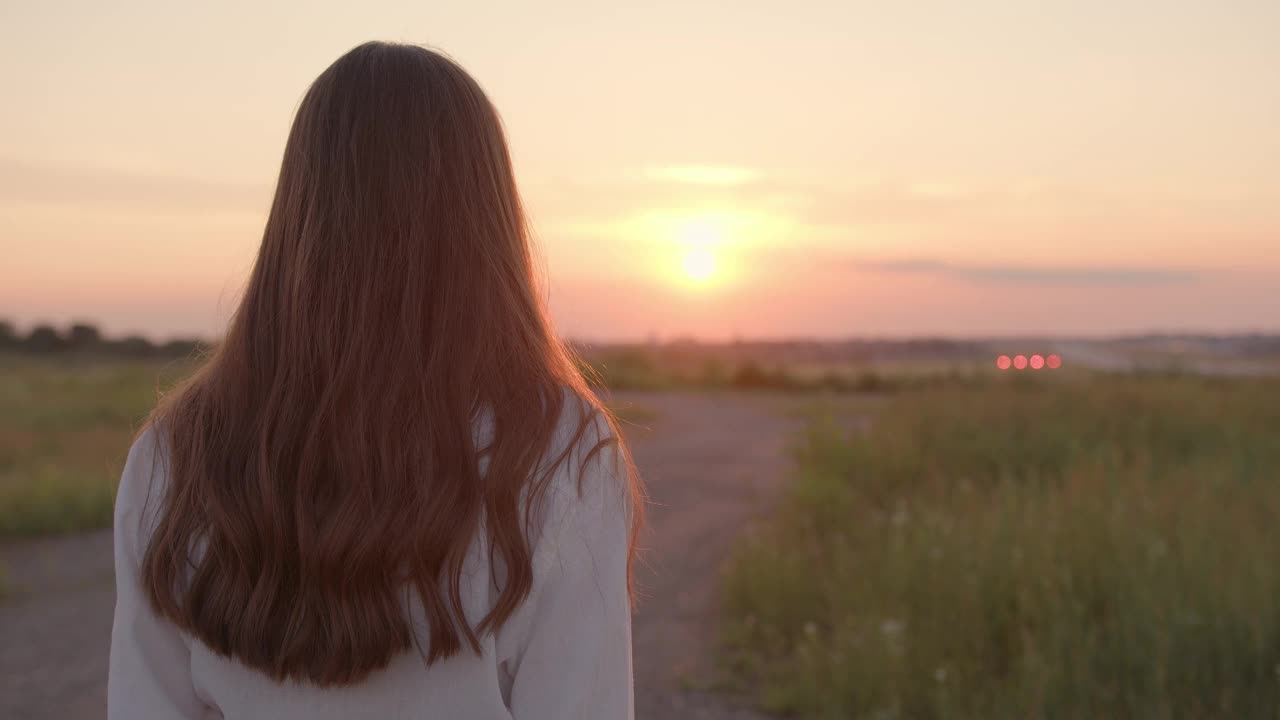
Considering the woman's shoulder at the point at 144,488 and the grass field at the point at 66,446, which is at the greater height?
the woman's shoulder at the point at 144,488

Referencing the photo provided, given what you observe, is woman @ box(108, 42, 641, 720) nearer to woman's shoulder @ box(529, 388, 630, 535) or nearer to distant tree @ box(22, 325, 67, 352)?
woman's shoulder @ box(529, 388, 630, 535)

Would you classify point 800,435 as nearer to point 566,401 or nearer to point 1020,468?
point 1020,468

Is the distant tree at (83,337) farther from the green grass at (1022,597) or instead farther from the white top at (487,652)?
the white top at (487,652)

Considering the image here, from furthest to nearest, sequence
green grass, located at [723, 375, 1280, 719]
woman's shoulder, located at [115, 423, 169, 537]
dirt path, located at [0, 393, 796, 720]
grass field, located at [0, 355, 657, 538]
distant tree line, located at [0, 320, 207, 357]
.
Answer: distant tree line, located at [0, 320, 207, 357], grass field, located at [0, 355, 657, 538], dirt path, located at [0, 393, 796, 720], green grass, located at [723, 375, 1280, 719], woman's shoulder, located at [115, 423, 169, 537]

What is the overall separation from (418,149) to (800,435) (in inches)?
339

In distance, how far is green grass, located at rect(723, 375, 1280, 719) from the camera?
11.6ft

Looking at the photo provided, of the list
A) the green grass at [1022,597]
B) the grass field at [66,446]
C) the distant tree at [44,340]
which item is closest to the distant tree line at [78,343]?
the distant tree at [44,340]

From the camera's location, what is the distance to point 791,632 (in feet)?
15.9

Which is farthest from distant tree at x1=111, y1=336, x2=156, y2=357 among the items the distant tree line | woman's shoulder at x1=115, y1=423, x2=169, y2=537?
woman's shoulder at x1=115, y1=423, x2=169, y2=537

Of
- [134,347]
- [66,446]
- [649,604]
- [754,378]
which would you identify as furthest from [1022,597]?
[134,347]

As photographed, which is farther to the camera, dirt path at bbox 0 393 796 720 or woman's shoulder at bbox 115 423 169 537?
dirt path at bbox 0 393 796 720

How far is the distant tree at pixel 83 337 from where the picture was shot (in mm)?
47312

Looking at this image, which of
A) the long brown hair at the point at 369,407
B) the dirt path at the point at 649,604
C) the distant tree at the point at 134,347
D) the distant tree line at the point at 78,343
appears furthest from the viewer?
the distant tree at the point at 134,347

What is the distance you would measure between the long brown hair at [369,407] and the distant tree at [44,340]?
173ft
